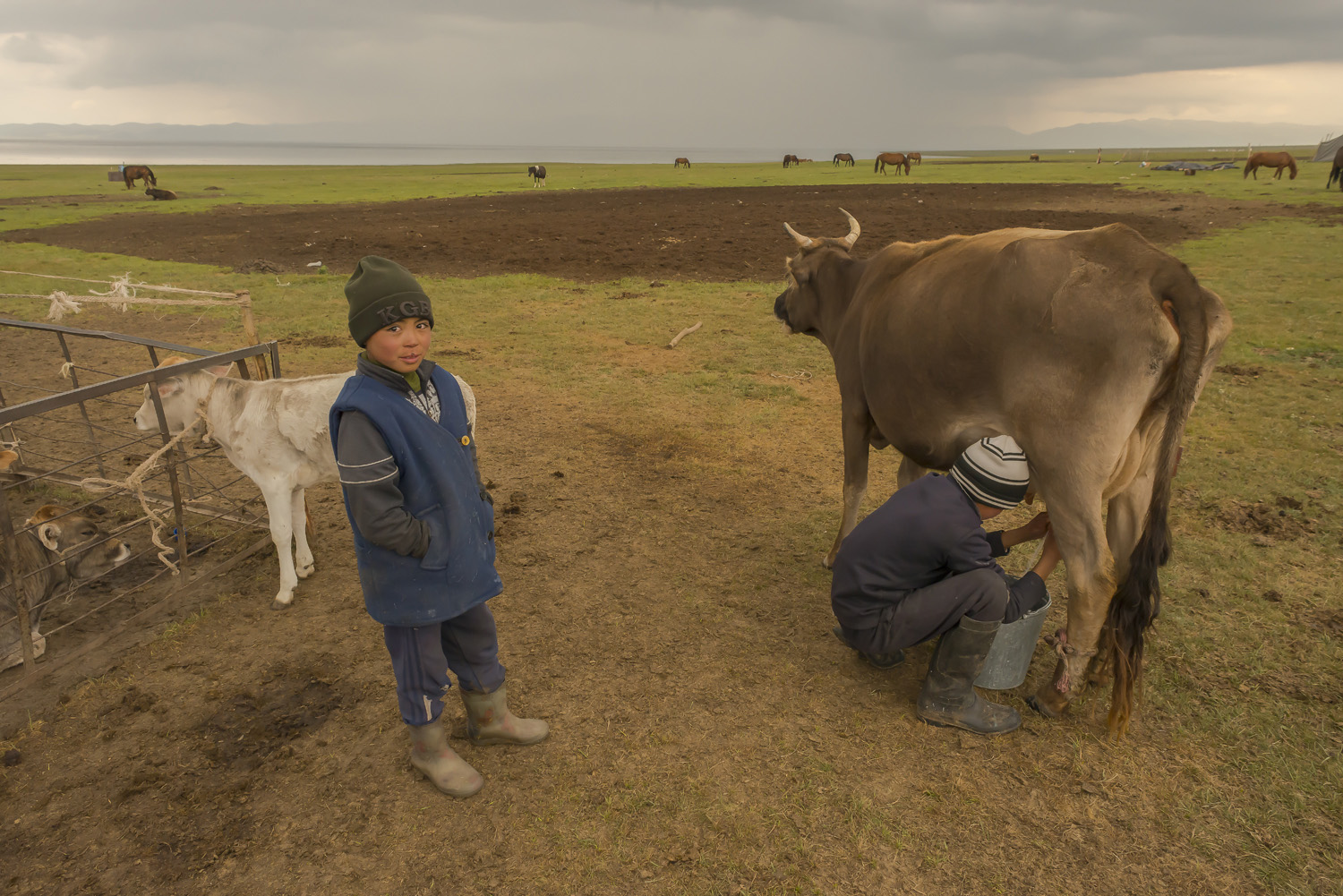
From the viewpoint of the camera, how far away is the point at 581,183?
51.6 meters

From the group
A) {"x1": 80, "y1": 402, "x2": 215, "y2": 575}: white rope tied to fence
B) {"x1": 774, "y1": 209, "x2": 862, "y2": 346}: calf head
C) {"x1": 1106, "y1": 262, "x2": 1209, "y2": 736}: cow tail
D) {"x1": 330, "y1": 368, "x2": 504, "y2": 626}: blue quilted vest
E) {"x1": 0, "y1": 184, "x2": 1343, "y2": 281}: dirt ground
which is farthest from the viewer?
{"x1": 0, "y1": 184, "x2": 1343, "y2": 281}: dirt ground

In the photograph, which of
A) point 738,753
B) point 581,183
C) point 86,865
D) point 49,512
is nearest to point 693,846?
point 738,753

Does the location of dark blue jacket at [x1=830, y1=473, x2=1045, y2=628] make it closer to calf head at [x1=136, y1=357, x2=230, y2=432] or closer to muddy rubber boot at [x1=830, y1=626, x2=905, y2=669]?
muddy rubber boot at [x1=830, y1=626, x2=905, y2=669]

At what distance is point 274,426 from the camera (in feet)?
15.0

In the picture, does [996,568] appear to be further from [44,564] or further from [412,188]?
[412,188]

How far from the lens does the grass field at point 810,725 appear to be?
2.90 metres

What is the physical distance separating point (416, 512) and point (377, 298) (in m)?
0.84

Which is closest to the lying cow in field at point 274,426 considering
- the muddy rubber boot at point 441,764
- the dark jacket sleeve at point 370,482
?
the muddy rubber boot at point 441,764

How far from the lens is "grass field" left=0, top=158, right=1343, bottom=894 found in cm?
290

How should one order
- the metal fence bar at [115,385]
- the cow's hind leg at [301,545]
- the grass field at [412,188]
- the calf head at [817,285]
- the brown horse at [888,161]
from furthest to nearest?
the brown horse at [888,161] < the grass field at [412,188] < the calf head at [817,285] < the cow's hind leg at [301,545] < the metal fence bar at [115,385]

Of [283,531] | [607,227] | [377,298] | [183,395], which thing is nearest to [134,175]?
[607,227]

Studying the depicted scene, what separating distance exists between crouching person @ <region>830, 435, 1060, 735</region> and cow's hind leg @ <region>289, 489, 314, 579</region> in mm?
3657

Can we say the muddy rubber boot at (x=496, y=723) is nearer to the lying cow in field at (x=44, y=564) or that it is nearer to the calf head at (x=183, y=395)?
the lying cow in field at (x=44, y=564)

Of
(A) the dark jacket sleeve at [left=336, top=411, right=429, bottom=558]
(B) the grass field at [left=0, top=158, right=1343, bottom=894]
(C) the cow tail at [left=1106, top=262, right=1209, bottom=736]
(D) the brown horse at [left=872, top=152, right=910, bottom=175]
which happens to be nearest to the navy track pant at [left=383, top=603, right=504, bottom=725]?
(B) the grass field at [left=0, top=158, right=1343, bottom=894]
